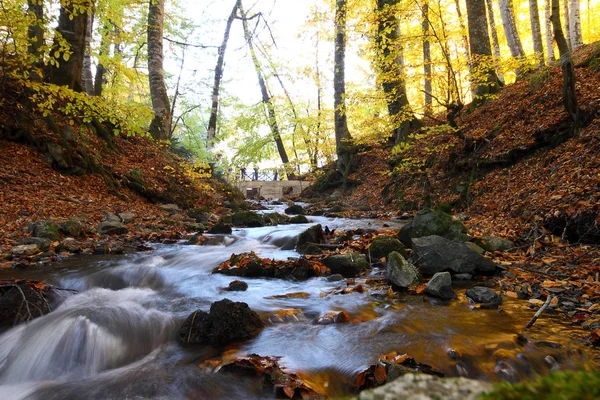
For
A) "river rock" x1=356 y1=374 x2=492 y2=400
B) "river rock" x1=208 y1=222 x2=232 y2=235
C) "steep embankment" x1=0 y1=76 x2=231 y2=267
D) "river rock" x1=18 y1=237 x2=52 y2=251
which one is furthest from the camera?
"river rock" x1=208 y1=222 x2=232 y2=235

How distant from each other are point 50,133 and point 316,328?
32.4ft

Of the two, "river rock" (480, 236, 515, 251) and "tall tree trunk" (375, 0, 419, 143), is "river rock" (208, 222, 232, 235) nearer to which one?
"tall tree trunk" (375, 0, 419, 143)

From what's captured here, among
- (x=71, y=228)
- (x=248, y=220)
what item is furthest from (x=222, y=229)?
(x=71, y=228)

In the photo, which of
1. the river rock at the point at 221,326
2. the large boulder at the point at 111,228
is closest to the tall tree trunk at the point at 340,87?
the large boulder at the point at 111,228

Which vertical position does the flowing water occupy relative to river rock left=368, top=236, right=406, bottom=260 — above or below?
below

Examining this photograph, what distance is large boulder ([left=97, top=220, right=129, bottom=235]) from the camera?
303 inches

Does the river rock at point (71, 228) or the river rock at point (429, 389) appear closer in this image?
the river rock at point (429, 389)

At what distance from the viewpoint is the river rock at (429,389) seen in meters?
0.67

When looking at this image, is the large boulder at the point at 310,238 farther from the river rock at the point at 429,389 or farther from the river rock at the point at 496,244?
the river rock at the point at 429,389

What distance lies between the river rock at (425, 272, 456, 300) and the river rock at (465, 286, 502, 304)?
0.68 feet

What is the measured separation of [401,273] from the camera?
4672 mm

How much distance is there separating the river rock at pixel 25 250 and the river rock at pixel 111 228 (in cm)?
162

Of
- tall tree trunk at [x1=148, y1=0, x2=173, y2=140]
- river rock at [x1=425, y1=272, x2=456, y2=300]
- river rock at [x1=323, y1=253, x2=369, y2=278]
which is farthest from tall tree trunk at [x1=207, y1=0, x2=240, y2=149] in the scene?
river rock at [x1=425, y1=272, x2=456, y2=300]

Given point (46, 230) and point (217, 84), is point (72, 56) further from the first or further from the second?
point (217, 84)
